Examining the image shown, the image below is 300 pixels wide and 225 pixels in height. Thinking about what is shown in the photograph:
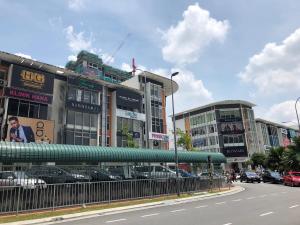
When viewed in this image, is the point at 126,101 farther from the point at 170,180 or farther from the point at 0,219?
the point at 0,219

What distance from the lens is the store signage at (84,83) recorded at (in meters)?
40.5

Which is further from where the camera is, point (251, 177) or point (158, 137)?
point (158, 137)

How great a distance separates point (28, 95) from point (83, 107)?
765 cm

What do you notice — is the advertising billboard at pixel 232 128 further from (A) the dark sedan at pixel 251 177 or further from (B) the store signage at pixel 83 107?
(B) the store signage at pixel 83 107

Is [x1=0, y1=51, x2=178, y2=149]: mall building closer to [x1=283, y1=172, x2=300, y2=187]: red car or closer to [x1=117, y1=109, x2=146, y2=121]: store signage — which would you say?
[x1=117, y1=109, x2=146, y2=121]: store signage

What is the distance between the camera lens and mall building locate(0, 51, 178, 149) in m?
35.0

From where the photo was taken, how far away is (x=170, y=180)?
75.1ft

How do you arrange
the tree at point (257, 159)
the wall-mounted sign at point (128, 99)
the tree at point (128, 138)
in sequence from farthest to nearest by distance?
the tree at point (257, 159)
the wall-mounted sign at point (128, 99)
the tree at point (128, 138)

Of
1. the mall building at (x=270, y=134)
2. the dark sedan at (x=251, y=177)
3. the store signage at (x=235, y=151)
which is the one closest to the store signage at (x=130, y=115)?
the dark sedan at (x=251, y=177)

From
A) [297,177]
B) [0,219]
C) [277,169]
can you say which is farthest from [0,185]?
[277,169]

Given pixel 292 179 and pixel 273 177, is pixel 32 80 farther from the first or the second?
pixel 273 177

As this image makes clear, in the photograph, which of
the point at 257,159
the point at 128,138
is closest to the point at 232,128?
the point at 257,159

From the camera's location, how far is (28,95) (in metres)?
35.7

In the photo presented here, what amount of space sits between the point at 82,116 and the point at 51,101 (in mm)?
5110
